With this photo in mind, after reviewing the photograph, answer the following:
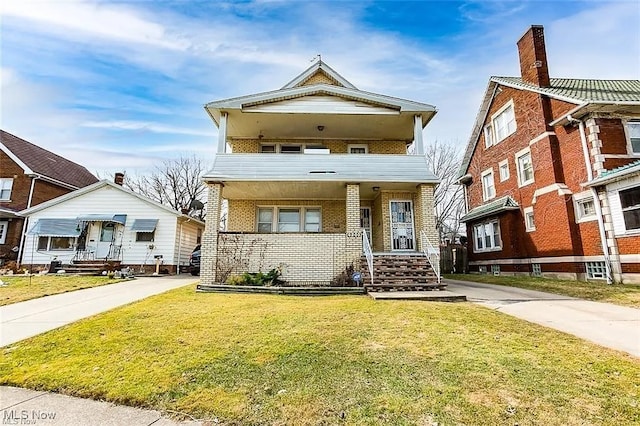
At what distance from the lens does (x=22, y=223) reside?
20.5m

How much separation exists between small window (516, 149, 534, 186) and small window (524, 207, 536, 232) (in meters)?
1.38

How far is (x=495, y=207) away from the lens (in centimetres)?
1778

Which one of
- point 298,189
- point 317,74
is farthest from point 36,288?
point 317,74

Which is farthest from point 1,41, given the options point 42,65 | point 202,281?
point 202,281

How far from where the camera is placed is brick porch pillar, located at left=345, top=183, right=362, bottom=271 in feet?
39.1

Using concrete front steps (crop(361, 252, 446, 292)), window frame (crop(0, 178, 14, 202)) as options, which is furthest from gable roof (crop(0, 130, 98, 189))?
concrete front steps (crop(361, 252, 446, 292))

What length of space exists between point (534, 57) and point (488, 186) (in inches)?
286

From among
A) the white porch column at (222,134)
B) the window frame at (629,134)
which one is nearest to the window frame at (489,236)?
the window frame at (629,134)

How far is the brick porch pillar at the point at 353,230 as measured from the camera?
470 inches

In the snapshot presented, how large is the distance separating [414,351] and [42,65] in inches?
357

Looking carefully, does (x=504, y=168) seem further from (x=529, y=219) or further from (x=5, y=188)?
(x=5, y=188)

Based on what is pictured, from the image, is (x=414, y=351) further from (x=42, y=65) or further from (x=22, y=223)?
(x=22, y=223)

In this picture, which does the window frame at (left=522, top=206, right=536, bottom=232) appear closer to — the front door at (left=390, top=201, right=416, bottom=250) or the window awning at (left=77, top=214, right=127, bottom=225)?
the front door at (left=390, top=201, right=416, bottom=250)

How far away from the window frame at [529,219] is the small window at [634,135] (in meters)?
4.41
